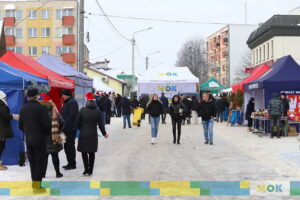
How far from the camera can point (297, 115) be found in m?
18.9

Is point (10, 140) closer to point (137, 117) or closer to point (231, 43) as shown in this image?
point (137, 117)

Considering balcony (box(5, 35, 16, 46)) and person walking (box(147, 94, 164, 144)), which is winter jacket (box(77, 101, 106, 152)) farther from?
balcony (box(5, 35, 16, 46))

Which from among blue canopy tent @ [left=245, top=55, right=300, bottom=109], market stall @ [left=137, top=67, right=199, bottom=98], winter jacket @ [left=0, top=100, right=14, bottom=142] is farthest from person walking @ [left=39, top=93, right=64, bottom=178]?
market stall @ [left=137, top=67, right=199, bottom=98]

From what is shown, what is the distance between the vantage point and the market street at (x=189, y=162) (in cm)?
908

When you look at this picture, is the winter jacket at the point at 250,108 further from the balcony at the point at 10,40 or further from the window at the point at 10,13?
the window at the point at 10,13

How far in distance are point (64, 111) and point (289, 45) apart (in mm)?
36065

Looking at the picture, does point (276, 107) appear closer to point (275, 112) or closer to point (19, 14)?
point (275, 112)

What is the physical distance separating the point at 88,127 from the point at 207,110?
6.50 metres

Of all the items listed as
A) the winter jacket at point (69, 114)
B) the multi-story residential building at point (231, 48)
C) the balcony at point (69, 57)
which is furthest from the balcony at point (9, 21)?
the winter jacket at point (69, 114)

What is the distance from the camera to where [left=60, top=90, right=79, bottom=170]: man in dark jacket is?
9955mm

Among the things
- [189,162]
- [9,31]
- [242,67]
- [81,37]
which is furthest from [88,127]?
[242,67]

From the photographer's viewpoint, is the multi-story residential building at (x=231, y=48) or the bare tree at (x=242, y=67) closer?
the bare tree at (x=242, y=67)

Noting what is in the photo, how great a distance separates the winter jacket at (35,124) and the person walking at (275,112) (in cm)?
1116

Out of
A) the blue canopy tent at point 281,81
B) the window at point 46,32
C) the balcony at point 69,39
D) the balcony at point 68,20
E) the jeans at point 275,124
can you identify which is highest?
the balcony at point 68,20
